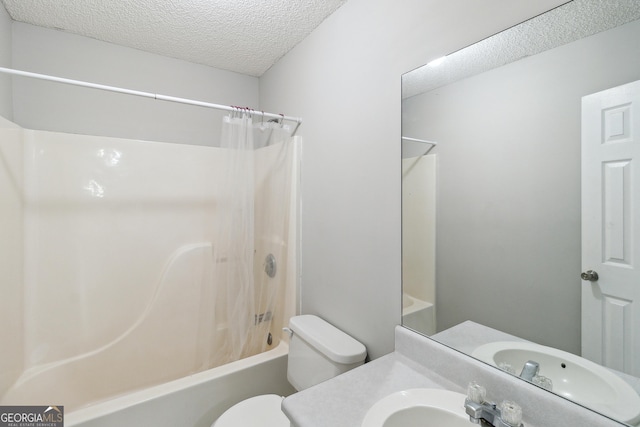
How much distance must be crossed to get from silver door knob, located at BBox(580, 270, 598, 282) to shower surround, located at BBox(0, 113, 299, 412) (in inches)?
53.4

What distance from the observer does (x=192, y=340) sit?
6.56ft

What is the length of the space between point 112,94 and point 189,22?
0.78 meters

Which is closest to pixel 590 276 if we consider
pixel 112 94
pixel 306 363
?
pixel 306 363

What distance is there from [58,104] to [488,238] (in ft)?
8.15

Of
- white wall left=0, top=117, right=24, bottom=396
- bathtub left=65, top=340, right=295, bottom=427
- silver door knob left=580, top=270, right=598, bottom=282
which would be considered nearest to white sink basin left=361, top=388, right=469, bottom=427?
silver door knob left=580, top=270, right=598, bottom=282

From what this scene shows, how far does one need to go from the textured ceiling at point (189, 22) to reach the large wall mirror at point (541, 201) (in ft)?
2.96

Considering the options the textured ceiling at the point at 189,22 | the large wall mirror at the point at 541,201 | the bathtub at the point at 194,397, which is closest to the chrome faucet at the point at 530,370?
the large wall mirror at the point at 541,201

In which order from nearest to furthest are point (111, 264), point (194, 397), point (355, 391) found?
1. point (355, 391)
2. point (194, 397)
3. point (111, 264)

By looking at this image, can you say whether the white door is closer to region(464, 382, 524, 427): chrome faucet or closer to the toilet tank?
region(464, 382, 524, 427): chrome faucet

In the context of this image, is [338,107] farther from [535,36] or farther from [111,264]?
[111,264]

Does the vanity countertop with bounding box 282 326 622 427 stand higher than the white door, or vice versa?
the white door

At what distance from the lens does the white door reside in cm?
64

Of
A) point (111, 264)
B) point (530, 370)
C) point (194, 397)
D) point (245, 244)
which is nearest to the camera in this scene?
point (530, 370)

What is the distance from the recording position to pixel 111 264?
6.09 feet
